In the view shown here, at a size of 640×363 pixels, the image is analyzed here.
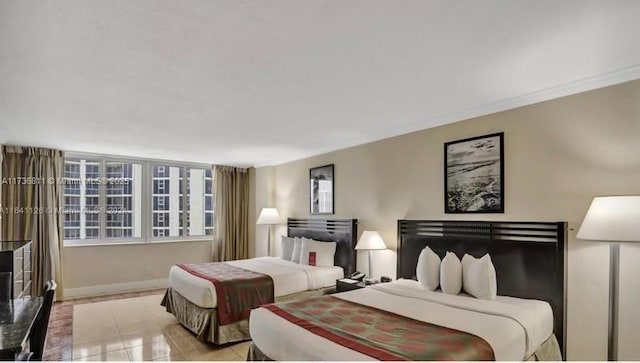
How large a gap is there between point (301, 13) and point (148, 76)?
1406 mm

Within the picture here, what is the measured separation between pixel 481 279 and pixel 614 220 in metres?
1.05

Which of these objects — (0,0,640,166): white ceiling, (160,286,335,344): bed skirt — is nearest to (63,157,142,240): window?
(0,0,640,166): white ceiling

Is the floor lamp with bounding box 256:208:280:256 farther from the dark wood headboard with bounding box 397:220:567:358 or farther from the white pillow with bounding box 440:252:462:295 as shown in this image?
the white pillow with bounding box 440:252:462:295

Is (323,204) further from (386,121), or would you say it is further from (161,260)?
(161,260)

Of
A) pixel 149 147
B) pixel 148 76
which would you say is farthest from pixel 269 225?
pixel 148 76

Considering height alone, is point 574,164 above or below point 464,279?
above

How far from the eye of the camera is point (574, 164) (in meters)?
2.88

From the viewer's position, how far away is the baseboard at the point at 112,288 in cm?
572

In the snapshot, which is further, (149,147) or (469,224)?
(149,147)

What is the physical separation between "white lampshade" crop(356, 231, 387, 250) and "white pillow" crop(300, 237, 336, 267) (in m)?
0.88

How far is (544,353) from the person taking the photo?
8.64ft

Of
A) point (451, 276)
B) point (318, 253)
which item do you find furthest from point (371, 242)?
point (451, 276)

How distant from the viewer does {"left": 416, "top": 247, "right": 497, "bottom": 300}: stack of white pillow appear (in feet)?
9.86

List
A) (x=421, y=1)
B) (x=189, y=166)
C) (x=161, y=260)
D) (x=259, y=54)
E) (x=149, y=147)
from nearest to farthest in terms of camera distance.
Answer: (x=421, y=1) < (x=259, y=54) < (x=149, y=147) < (x=161, y=260) < (x=189, y=166)
